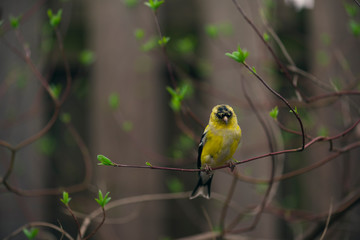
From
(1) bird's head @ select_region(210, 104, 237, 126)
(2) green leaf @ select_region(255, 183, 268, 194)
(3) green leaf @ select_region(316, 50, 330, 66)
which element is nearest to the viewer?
(1) bird's head @ select_region(210, 104, 237, 126)

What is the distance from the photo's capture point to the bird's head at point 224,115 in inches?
107

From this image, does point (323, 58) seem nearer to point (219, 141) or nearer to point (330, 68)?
point (330, 68)

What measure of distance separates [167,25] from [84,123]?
1384 millimetres

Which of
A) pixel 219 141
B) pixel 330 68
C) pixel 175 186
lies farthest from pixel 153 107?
pixel 330 68

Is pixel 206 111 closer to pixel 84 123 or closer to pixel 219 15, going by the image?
pixel 219 15

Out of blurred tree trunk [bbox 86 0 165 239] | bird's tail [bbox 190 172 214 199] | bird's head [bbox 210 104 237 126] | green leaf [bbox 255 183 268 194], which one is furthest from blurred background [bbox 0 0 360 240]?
bird's head [bbox 210 104 237 126]

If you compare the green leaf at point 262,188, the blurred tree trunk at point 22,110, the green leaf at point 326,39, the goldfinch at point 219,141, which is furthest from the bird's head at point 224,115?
the blurred tree trunk at point 22,110

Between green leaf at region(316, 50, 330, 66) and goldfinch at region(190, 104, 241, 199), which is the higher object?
green leaf at region(316, 50, 330, 66)

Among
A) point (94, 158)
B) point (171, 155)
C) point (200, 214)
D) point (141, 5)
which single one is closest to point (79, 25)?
point (141, 5)

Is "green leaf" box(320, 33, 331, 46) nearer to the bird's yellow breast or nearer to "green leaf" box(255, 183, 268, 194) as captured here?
the bird's yellow breast

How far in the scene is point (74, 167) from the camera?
13.2 ft

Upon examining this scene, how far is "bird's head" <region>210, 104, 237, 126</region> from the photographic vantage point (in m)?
2.73

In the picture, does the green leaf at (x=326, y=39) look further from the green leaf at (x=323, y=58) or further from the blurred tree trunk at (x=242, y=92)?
the blurred tree trunk at (x=242, y=92)

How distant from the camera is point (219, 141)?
284cm
